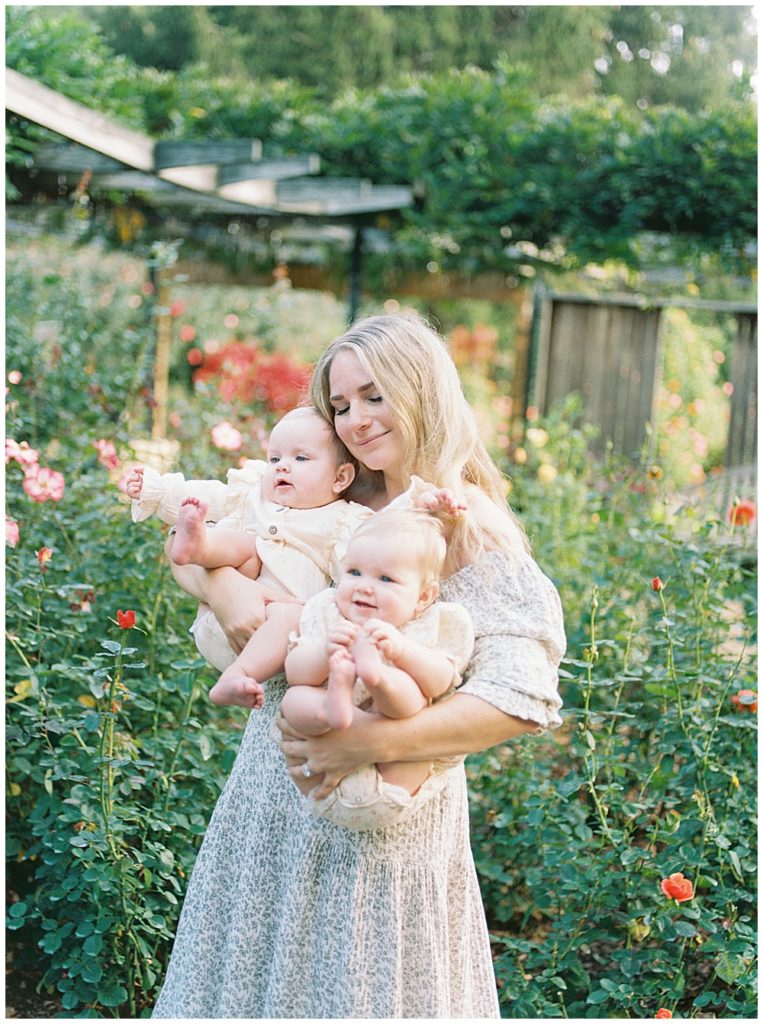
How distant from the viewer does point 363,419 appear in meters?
1.58

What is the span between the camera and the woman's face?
62.0 inches

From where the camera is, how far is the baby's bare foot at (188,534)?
159cm

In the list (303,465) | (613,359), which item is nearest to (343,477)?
(303,465)

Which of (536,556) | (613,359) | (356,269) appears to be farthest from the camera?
(356,269)

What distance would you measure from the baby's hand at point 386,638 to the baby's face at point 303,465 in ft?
1.23

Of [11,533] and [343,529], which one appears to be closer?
[343,529]

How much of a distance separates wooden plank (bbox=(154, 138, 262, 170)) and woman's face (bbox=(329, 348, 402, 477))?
4276 millimetres

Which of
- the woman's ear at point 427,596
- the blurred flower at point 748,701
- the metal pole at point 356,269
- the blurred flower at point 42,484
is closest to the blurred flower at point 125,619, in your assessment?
the woman's ear at point 427,596

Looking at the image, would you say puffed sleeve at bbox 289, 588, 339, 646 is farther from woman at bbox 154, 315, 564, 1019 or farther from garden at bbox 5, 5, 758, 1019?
garden at bbox 5, 5, 758, 1019

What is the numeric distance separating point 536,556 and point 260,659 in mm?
2162

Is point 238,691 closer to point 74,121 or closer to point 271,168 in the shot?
point 74,121

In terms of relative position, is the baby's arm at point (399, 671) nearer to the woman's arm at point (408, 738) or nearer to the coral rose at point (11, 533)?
the woman's arm at point (408, 738)

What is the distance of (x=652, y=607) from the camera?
10.6ft

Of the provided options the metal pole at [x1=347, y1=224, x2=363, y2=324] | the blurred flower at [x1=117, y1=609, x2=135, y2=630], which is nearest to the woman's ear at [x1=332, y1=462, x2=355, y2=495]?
the blurred flower at [x1=117, y1=609, x2=135, y2=630]
